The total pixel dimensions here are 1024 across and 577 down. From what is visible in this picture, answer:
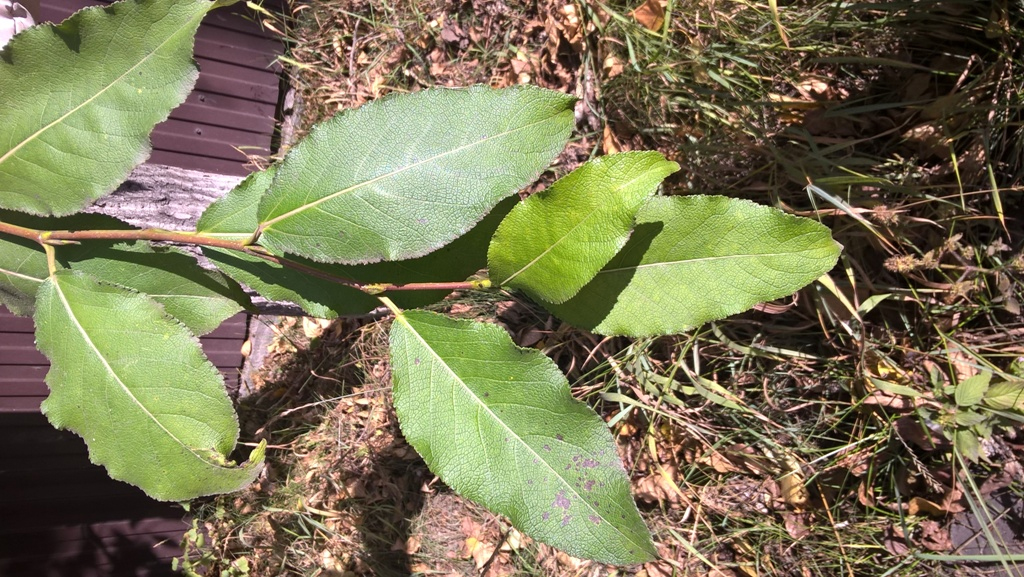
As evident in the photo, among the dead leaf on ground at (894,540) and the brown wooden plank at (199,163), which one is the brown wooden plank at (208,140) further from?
the dead leaf on ground at (894,540)

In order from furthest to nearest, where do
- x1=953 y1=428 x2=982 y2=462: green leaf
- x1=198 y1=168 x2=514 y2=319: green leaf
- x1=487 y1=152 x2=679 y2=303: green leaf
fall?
1. x1=953 y1=428 x2=982 y2=462: green leaf
2. x1=198 y1=168 x2=514 y2=319: green leaf
3. x1=487 y1=152 x2=679 y2=303: green leaf

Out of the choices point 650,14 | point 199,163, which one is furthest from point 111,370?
point 199,163

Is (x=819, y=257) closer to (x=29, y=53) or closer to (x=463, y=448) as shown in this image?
(x=463, y=448)

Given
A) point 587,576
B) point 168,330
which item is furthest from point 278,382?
point 168,330

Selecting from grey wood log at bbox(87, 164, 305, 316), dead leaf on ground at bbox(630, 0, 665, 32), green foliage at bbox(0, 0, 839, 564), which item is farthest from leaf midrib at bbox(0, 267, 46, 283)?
dead leaf on ground at bbox(630, 0, 665, 32)

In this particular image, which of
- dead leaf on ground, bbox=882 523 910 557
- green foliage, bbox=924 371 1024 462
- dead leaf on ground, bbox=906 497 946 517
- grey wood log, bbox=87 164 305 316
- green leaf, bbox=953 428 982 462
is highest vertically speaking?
grey wood log, bbox=87 164 305 316

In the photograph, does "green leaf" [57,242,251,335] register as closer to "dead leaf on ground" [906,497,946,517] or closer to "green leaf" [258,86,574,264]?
"green leaf" [258,86,574,264]

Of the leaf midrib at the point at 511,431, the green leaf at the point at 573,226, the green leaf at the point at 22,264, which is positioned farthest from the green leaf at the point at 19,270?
the green leaf at the point at 573,226
